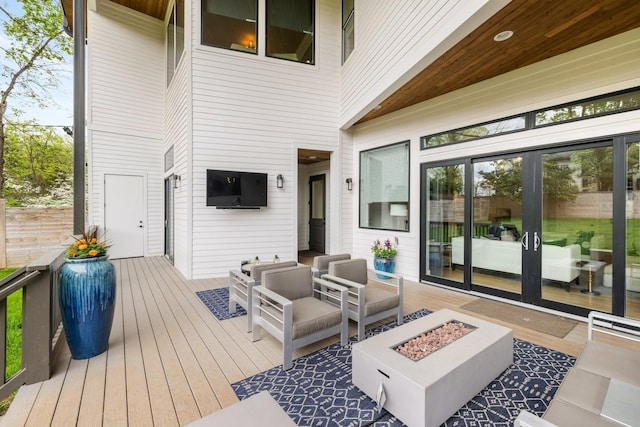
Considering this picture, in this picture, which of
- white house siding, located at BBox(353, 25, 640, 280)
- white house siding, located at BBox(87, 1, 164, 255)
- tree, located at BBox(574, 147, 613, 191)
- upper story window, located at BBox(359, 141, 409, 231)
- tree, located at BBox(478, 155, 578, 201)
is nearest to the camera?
white house siding, located at BBox(353, 25, 640, 280)

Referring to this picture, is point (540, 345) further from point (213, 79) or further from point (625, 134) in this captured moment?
point (213, 79)

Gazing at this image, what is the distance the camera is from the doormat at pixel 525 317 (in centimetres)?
341

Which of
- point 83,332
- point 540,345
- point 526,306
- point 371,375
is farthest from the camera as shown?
point 526,306

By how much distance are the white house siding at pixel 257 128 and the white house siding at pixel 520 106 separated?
1.59m

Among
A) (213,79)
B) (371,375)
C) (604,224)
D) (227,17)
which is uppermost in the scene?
(227,17)

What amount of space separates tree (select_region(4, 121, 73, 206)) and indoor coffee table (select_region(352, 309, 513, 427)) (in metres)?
12.5

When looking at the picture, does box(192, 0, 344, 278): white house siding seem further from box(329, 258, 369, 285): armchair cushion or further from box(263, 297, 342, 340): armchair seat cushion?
box(263, 297, 342, 340): armchair seat cushion

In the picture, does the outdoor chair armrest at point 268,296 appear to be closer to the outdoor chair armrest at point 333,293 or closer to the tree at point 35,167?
the outdoor chair armrest at point 333,293

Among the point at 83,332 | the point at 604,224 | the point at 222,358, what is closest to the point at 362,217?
A: the point at 604,224

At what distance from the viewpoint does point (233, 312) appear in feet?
12.8

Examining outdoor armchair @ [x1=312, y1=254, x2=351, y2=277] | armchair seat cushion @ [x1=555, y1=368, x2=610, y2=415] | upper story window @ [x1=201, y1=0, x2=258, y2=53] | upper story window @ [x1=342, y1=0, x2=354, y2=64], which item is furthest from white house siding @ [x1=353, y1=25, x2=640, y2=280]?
upper story window @ [x1=201, y1=0, x2=258, y2=53]

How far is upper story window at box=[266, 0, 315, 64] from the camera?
20.1ft

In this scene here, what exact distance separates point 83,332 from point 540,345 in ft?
14.5

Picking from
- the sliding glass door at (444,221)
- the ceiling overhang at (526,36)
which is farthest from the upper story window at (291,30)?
the sliding glass door at (444,221)
